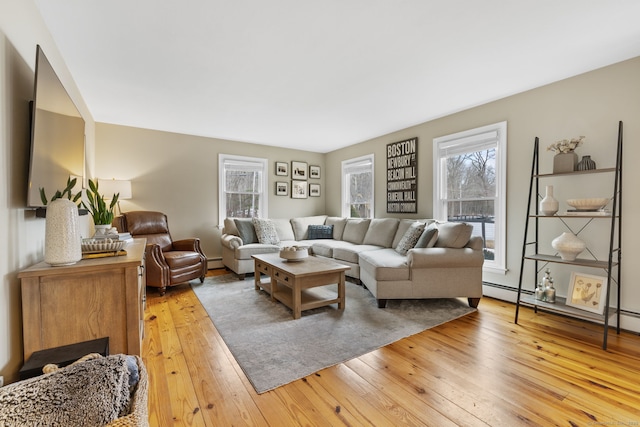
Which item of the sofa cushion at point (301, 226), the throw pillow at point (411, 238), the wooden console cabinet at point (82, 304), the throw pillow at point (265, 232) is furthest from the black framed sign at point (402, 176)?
the wooden console cabinet at point (82, 304)

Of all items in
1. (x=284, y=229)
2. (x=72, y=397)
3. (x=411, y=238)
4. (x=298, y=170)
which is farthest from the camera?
(x=298, y=170)

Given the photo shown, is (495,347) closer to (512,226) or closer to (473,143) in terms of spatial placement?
(512,226)

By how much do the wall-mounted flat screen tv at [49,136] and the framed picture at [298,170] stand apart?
156 inches

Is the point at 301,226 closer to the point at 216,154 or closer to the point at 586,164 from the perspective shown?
the point at 216,154

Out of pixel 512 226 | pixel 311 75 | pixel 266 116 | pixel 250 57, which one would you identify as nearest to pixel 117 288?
pixel 250 57

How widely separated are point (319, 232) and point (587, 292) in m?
3.71

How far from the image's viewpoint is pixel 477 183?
142 inches

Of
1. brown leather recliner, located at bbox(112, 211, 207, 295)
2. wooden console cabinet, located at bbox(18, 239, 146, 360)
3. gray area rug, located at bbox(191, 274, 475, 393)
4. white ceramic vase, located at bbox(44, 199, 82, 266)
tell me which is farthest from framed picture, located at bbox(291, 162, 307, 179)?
white ceramic vase, located at bbox(44, 199, 82, 266)

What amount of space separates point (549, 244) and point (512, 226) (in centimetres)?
39

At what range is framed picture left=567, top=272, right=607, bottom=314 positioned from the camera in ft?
7.86

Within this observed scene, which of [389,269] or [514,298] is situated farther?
[514,298]

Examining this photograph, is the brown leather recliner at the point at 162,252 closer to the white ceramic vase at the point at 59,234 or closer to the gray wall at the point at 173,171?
the gray wall at the point at 173,171

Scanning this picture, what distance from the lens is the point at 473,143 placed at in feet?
11.8

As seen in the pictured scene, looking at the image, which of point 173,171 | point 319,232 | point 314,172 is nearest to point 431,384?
point 319,232
